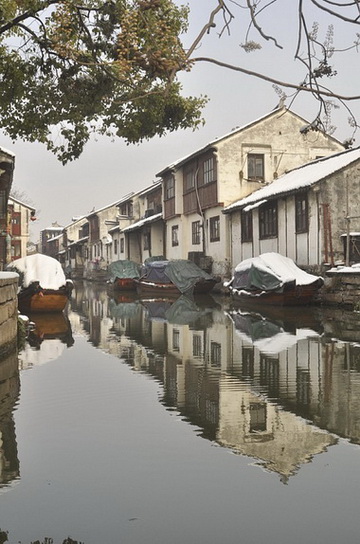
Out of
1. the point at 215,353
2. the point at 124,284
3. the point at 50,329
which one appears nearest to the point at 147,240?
the point at 124,284

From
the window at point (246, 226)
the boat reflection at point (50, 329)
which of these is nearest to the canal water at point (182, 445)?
the boat reflection at point (50, 329)

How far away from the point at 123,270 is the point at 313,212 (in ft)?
56.0

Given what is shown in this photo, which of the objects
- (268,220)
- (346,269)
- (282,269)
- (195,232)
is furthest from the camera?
(195,232)

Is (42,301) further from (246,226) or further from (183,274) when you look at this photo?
(246,226)

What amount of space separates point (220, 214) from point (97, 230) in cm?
3556

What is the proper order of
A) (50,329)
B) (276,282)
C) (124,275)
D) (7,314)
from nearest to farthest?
(7,314), (50,329), (276,282), (124,275)

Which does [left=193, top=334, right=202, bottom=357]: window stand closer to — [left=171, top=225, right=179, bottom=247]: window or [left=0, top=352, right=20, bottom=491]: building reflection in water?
[left=0, top=352, right=20, bottom=491]: building reflection in water

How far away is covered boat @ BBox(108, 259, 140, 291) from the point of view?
121 ft

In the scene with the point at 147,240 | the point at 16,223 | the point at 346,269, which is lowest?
the point at 346,269

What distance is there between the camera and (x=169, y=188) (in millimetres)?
37844

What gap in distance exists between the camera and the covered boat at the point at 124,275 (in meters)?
36.9

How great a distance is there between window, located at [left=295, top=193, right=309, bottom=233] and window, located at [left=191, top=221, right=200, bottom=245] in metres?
11.1

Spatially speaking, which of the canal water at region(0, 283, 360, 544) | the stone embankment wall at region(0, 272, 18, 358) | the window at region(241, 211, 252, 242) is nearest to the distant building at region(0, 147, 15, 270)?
the stone embankment wall at region(0, 272, 18, 358)

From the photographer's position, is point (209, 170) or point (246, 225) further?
point (209, 170)
